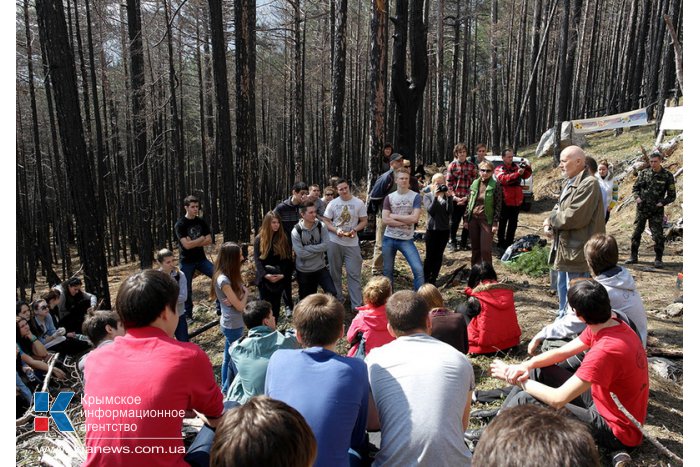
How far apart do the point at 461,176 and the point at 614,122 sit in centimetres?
1212

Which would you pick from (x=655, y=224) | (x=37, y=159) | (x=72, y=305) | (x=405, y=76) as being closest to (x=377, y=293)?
(x=72, y=305)

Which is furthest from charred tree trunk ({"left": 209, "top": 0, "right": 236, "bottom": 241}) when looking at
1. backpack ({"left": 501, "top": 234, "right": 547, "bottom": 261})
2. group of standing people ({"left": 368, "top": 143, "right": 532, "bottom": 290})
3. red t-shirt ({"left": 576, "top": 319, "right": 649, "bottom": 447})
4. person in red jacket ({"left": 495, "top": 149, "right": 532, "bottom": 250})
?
red t-shirt ({"left": 576, "top": 319, "right": 649, "bottom": 447})

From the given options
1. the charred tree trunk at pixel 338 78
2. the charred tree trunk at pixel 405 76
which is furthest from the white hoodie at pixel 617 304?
the charred tree trunk at pixel 338 78

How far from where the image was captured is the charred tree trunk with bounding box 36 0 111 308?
7.53 m

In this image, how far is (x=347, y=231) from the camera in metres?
6.65

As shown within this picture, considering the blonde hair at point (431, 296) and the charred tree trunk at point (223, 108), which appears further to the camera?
the charred tree trunk at point (223, 108)

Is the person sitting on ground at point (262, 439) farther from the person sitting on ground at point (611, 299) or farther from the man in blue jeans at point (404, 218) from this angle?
the man in blue jeans at point (404, 218)

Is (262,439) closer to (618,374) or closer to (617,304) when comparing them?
(618,374)

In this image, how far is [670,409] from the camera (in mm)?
4043

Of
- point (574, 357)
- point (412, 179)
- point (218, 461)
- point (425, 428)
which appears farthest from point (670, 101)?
point (218, 461)

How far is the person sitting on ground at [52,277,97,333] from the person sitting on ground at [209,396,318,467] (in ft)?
23.1

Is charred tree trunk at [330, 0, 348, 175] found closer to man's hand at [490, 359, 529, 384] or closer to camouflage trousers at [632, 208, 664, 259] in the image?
camouflage trousers at [632, 208, 664, 259]

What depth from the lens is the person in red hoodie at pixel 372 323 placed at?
403 centimetres

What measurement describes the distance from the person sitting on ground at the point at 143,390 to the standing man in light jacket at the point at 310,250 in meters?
3.98
